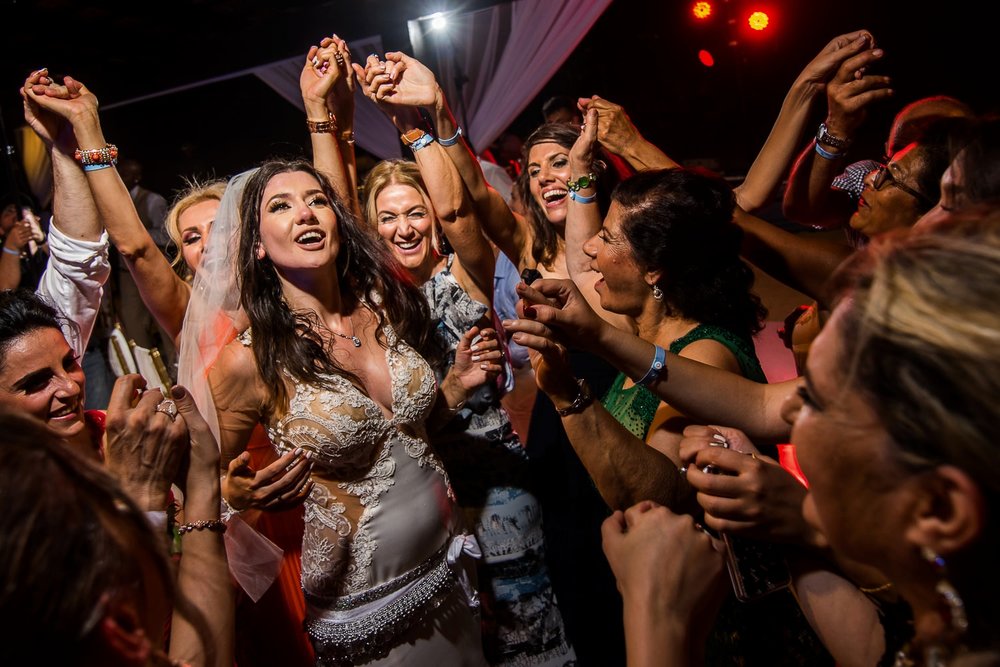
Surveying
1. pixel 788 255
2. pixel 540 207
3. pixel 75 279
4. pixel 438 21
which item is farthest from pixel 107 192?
pixel 438 21

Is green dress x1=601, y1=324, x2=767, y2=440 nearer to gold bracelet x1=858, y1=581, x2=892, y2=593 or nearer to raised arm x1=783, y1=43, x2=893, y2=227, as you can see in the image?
gold bracelet x1=858, y1=581, x2=892, y2=593

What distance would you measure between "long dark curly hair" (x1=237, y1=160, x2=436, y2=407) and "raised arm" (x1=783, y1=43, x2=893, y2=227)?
54.9 inches

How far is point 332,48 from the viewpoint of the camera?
8.75 feet

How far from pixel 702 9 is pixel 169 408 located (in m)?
8.55

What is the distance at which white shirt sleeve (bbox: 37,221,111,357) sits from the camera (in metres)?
2.29

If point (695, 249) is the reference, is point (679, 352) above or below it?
below

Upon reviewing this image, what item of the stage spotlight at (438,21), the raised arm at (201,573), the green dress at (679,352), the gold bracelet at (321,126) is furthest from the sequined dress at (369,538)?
the stage spotlight at (438,21)

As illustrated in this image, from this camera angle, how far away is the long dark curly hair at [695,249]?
183cm

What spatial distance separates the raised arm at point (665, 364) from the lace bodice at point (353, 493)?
2.03ft

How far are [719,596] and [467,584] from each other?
117 centimetres

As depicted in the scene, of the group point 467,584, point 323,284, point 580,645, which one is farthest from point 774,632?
point 323,284

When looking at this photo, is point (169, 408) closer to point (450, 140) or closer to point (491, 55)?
point (450, 140)

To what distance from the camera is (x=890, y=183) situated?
6.79ft

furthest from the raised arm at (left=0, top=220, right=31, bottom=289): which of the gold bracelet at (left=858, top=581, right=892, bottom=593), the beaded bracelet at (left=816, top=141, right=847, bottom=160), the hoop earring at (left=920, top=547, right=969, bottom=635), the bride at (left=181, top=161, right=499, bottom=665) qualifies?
the hoop earring at (left=920, top=547, right=969, bottom=635)
